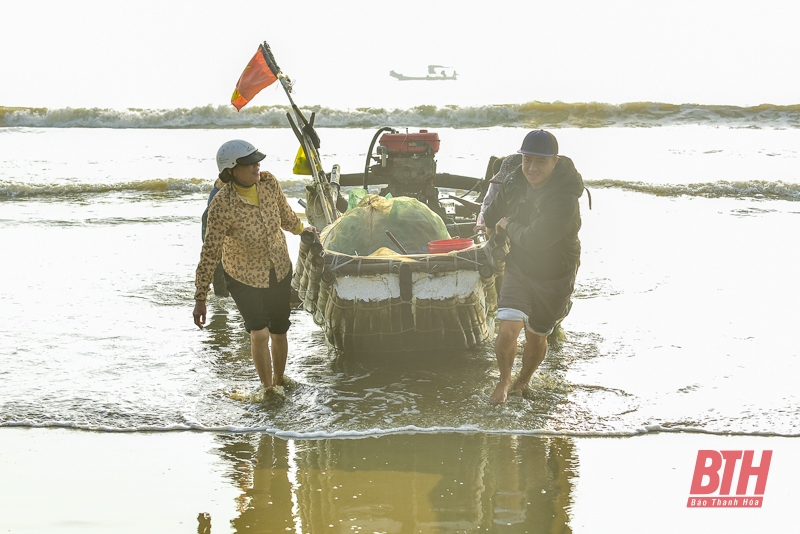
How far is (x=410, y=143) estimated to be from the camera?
9.77m

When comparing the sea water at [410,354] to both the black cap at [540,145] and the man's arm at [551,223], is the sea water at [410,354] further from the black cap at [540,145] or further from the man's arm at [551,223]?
the black cap at [540,145]

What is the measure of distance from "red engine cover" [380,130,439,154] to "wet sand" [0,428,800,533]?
4.81 m

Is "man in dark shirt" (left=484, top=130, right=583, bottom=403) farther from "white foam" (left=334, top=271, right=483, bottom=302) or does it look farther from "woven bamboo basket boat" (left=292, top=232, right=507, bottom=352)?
"white foam" (left=334, top=271, right=483, bottom=302)

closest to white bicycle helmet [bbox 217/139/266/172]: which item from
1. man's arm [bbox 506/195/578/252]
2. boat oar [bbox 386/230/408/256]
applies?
boat oar [bbox 386/230/408/256]

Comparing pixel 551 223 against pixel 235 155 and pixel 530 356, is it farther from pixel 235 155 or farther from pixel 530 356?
pixel 235 155

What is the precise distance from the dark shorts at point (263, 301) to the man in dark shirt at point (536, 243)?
150cm

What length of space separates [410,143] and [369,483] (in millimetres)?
5551

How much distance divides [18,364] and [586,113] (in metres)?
35.5

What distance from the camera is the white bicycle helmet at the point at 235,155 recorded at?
5.64m

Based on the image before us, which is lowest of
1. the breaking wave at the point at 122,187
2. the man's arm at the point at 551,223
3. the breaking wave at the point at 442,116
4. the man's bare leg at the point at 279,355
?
the breaking wave at the point at 122,187

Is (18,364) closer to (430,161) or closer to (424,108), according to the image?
(430,161)

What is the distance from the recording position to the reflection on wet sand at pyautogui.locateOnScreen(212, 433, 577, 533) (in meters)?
4.40

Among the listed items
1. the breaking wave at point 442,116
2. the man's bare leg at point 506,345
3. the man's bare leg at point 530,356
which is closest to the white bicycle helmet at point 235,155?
the man's bare leg at point 506,345

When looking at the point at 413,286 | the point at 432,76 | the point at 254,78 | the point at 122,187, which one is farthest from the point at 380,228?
the point at 432,76
